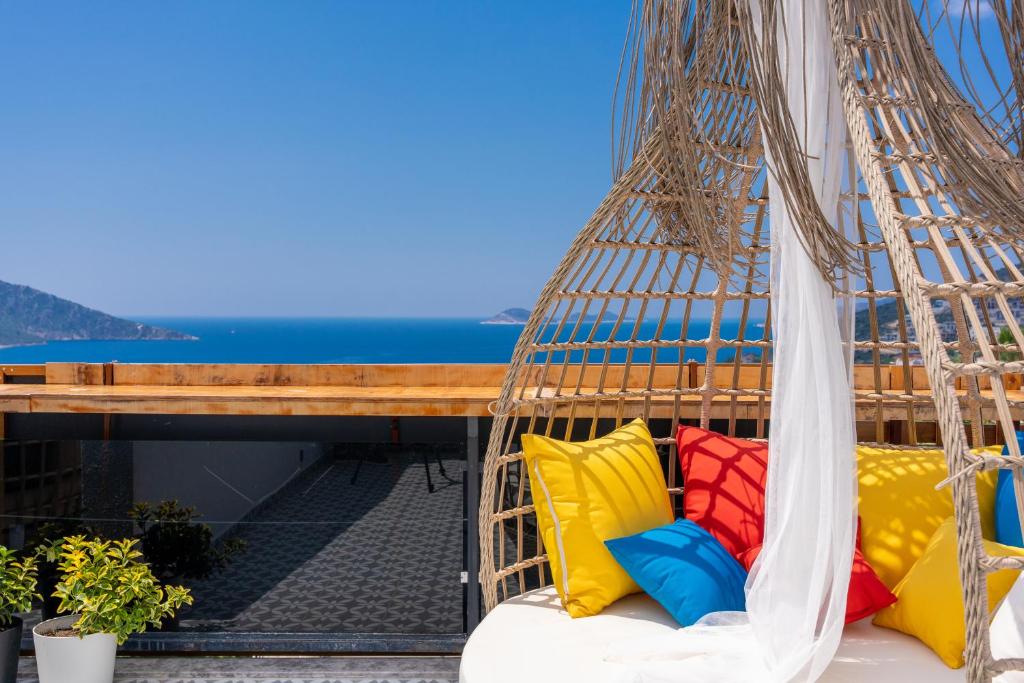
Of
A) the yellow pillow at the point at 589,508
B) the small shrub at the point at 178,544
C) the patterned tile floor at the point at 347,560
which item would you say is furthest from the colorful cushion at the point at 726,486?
the small shrub at the point at 178,544

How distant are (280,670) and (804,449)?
1.89 metres

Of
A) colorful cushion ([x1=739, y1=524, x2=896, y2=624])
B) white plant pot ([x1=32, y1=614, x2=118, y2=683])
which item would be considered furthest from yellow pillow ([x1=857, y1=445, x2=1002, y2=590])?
white plant pot ([x1=32, y1=614, x2=118, y2=683])

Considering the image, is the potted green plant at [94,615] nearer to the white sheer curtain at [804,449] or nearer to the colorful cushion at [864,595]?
the white sheer curtain at [804,449]

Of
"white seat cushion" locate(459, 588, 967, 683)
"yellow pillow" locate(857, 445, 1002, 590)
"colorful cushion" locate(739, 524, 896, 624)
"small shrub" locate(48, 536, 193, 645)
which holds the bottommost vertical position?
"small shrub" locate(48, 536, 193, 645)

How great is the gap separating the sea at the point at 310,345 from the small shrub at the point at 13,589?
2385 centimetres

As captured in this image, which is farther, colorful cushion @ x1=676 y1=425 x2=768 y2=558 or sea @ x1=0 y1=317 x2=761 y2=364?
sea @ x1=0 y1=317 x2=761 y2=364

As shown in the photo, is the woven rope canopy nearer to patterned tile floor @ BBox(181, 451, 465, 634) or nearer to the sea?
patterned tile floor @ BBox(181, 451, 465, 634)

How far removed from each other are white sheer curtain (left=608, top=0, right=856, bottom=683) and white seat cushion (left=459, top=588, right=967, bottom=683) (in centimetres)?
9

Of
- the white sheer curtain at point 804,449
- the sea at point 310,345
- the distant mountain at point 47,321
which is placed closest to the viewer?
the white sheer curtain at point 804,449

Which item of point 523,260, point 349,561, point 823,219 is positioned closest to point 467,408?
point 349,561

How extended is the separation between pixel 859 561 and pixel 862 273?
685 millimetres

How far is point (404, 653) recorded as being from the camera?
2738mm

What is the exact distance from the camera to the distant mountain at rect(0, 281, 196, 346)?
81.1 ft

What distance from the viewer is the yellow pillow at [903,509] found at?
1.92 metres
